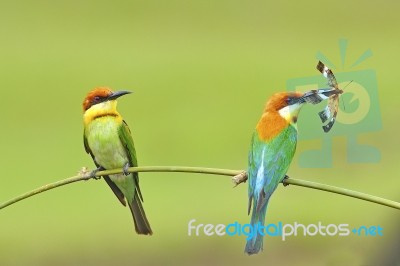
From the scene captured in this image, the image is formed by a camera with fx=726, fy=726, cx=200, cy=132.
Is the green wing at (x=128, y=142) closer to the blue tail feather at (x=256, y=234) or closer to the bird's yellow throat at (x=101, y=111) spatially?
the bird's yellow throat at (x=101, y=111)

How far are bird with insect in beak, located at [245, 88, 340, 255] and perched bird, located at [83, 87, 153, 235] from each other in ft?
1.73

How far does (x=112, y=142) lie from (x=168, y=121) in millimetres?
281

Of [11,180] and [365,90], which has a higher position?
[365,90]

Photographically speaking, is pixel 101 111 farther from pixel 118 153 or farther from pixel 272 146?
pixel 272 146

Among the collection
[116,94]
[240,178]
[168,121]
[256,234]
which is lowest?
[256,234]

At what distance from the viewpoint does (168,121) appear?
3.44 m

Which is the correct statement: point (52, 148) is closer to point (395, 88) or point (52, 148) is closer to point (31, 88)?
point (31, 88)

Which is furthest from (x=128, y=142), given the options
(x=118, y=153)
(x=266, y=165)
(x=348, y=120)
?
(x=348, y=120)

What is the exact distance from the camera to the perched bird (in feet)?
11.1

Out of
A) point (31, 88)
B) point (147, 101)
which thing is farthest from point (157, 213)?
point (31, 88)

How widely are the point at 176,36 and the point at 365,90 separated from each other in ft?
3.05

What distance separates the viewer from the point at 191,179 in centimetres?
343

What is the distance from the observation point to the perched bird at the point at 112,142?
11.1 ft

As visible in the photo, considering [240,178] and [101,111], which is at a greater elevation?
[101,111]
